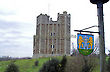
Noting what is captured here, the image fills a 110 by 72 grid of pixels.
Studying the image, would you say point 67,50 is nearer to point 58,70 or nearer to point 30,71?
point 30,71

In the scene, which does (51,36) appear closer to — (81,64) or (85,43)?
(81,64)

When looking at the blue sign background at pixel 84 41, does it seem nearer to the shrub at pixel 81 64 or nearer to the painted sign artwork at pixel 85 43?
the painted sign artwork at pixel 85 43

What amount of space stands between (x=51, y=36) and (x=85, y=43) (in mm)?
64093

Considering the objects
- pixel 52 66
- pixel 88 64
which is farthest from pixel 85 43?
pixel 88 64

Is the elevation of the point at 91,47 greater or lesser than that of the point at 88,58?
greater

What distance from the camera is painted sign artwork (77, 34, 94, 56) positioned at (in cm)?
783

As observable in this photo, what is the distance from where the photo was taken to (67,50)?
6988cm

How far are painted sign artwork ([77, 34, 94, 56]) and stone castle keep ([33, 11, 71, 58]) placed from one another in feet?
196

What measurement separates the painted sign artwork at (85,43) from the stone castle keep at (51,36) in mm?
59841

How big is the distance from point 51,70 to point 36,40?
182 ft

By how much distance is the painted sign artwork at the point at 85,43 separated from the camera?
25.7 ft

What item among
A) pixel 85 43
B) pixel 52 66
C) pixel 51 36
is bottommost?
pixel 52 66

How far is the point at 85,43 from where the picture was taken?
791 centimetres

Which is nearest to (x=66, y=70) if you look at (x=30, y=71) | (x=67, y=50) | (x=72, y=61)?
(x=72, y=61)
